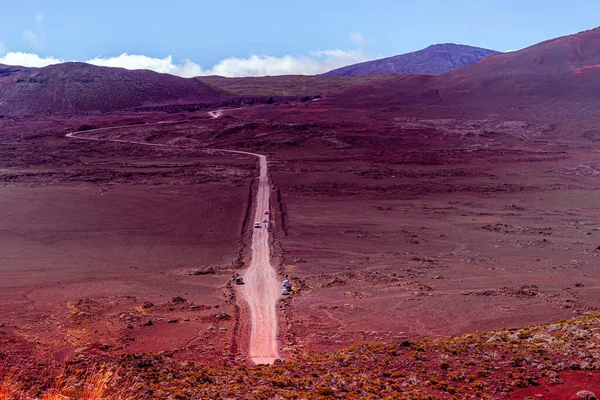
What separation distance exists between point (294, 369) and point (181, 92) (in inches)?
4616

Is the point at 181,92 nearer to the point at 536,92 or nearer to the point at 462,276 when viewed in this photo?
the point at 536,92

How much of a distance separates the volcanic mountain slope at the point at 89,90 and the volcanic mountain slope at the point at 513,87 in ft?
139

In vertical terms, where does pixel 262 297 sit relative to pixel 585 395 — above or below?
below

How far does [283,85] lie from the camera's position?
14388cm

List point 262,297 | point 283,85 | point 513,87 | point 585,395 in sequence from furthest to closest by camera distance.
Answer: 1. point 283,85
2. point 513,87
3. point 262,297
4. point 585,395

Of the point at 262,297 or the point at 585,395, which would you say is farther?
the point at 262,297

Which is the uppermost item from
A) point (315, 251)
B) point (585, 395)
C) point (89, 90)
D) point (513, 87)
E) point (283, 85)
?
point (283, 85)

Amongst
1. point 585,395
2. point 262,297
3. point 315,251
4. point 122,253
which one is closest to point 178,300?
point 262,297

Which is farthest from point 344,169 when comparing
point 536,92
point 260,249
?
point 536,92

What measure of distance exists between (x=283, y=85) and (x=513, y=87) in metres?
71.9

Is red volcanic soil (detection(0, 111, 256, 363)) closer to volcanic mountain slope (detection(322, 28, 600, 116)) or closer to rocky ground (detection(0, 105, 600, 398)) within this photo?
rocky ground (detection(0, 105, 600, 398))

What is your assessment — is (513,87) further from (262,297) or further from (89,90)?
(89,90)

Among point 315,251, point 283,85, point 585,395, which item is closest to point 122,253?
point 315,251

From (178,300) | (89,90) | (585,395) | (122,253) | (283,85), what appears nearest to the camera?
(585,395)
